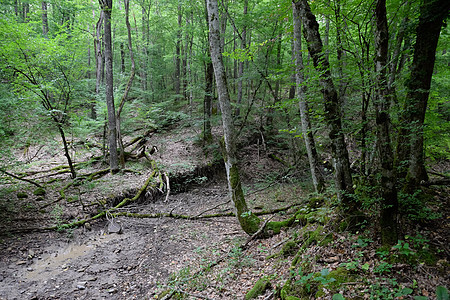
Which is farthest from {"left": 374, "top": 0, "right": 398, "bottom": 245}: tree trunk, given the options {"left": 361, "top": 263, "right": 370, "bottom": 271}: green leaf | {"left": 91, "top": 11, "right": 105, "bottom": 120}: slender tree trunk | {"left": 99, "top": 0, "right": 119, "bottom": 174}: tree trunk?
{"left": 91, "top": 11, "right": 105, "bottom": 120}: slender tree trunk

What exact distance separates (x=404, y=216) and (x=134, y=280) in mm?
5604

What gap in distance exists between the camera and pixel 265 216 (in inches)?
286

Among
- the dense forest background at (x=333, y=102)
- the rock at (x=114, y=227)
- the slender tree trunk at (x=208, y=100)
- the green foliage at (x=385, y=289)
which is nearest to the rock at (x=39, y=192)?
the dense forest background at (x=333, y=102)

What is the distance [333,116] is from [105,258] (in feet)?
21.8

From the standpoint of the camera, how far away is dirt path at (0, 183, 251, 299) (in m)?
4.79

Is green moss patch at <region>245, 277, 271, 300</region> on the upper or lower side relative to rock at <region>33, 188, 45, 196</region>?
upper

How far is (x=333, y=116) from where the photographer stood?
3.87m

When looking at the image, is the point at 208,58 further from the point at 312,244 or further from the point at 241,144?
the point at 312,244

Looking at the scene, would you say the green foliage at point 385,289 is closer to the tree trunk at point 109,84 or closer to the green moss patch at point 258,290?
the green moss patch at point 258,290

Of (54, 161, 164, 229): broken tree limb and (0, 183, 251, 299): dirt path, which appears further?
(54, 161, 164, 229): broken tree limb

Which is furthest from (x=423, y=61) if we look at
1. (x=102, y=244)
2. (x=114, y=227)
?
(x=114, y=227)

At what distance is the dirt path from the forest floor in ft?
0.08

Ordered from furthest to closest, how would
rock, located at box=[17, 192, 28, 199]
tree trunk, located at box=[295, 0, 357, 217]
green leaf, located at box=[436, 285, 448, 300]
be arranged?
rock, located at box=[17, 192, 28, 199], tree trunk, located at box=[295, 0, 357, 217], green leaf, located at box=[436, 285, 448, 300]

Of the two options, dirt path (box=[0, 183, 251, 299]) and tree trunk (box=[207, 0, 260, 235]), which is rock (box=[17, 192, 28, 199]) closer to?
dirt path (box=[0, 183, 251, 299])
